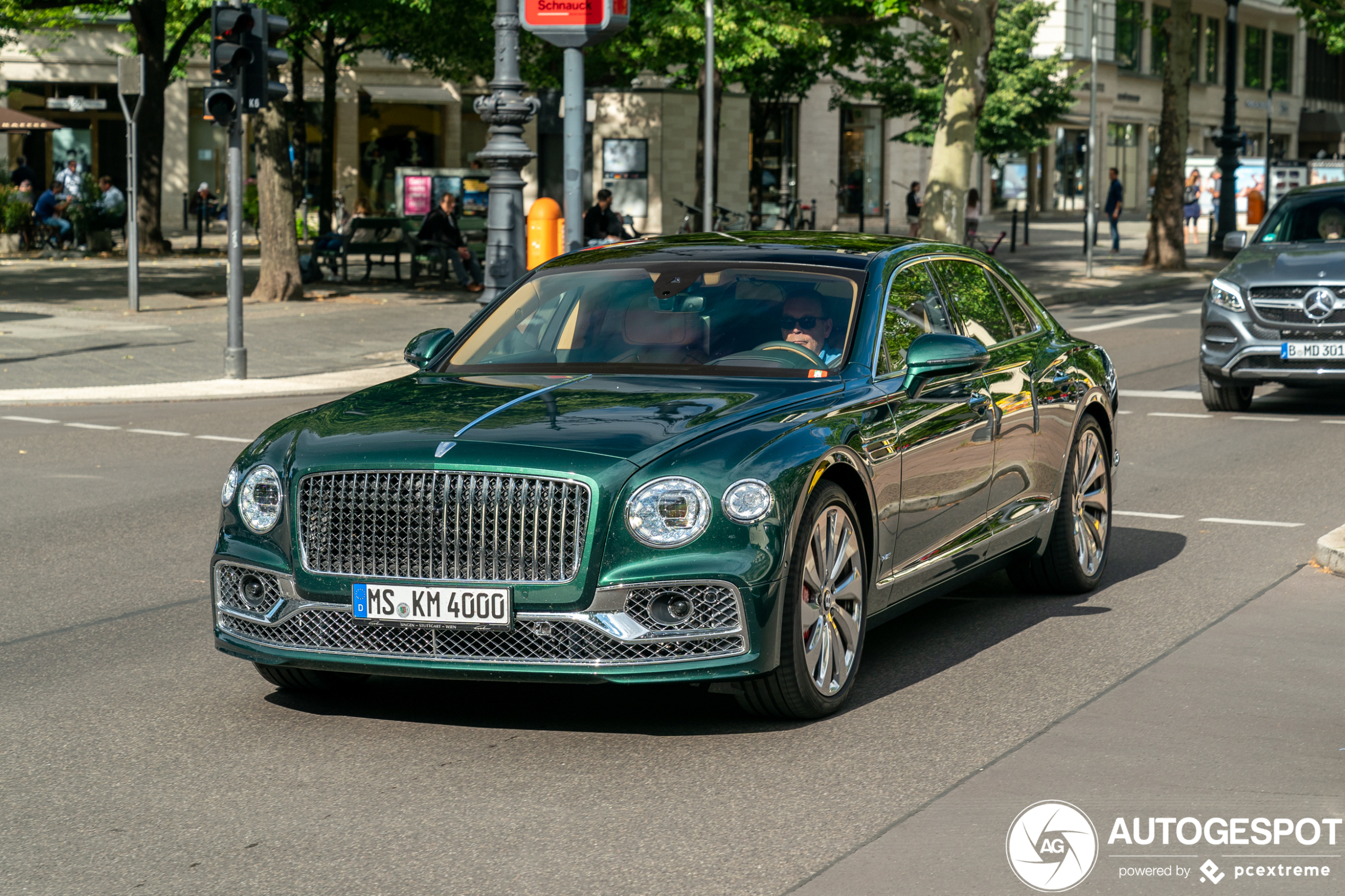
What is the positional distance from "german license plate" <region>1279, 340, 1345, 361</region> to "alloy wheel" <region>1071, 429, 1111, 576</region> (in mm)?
6618

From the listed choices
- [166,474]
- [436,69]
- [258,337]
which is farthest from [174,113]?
[166,474]

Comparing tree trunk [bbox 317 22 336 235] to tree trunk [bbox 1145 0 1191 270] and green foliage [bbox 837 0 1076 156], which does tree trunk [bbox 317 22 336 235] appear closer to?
green foliage [bbox 837 0 1076 156]

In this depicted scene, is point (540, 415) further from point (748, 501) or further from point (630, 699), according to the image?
point (630, 699)

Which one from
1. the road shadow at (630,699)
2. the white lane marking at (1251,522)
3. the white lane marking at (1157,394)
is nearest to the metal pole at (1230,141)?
the white lane marking at (1157,394)

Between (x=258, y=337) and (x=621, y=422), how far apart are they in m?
16.8

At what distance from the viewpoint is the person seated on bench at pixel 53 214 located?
1443 inches

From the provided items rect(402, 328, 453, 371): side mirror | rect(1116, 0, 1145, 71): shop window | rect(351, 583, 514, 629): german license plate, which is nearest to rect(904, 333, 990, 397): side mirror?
rect(402, 328, 453, 371): side mirror

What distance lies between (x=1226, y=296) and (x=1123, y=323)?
442 inches

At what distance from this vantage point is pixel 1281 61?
83750 millimetres

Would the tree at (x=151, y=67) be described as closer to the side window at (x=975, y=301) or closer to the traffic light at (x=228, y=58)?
the traffic light at (x=228, y=58)

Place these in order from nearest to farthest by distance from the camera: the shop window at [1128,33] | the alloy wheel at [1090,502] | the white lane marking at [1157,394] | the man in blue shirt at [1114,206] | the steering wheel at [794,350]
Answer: the steering wheel at [794,350] → the alloy wheel at [1090,502] → the white lane marking at [1157,394] → the man in blue shirt at [1114,206] → the shop window at [1128,33]

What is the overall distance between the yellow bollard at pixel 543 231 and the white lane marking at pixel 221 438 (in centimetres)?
686

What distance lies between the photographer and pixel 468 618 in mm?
5383

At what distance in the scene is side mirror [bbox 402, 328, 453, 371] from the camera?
699cm
